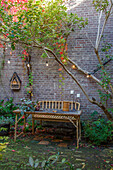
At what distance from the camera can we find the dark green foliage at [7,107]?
529cm

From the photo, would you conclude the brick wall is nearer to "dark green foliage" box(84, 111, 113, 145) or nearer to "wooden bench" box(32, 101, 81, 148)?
"wooden bench" box(32, 101, 81, 148)

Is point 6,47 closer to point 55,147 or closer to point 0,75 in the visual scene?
point 0,75

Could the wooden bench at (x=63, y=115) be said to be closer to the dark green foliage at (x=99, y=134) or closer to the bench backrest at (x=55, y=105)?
the bench backrest at (x=55, y=105)

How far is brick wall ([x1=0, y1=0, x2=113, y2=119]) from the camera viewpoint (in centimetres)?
501

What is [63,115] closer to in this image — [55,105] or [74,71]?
[55,105]

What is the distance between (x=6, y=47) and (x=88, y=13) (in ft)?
9.89

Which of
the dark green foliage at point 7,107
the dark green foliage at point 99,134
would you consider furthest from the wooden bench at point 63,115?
the dark green foliage at point 7,107

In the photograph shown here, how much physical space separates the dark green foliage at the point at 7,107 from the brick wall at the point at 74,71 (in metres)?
0.20

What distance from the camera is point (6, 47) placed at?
5.72m

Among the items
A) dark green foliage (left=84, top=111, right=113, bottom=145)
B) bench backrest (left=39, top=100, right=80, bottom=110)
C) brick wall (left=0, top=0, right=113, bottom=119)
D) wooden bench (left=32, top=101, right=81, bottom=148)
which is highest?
brick wall (left=0, top=0, right=113, bottom=119)

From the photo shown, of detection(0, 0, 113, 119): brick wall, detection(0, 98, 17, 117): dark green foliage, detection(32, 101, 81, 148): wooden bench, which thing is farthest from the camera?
detection(0, 98, 17, 117): dark green foliage

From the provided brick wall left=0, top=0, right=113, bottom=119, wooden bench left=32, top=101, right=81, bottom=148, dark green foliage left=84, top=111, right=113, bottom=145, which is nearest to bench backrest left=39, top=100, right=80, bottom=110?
wooden bench left=32, top=101, right=81, bottom=148

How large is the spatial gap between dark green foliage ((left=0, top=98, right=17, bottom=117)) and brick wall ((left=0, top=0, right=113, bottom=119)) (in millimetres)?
198

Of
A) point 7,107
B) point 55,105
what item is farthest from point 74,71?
point 7,107
